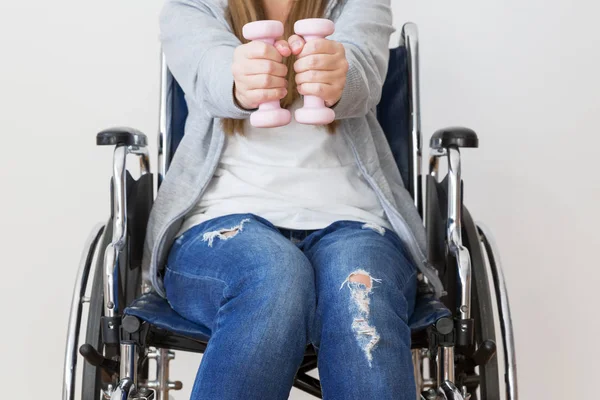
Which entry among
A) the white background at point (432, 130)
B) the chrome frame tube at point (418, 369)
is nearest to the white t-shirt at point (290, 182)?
the chrome frame tube at point (418, 369)

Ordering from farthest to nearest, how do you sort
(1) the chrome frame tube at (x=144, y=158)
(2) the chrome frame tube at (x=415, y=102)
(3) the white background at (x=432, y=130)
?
1. (3) the white background at (x=432, y=130)
2. (2) the chrome frame tube at (x=415, y=102)
3. (1) the chrome frame tube at (x=144, y=158)

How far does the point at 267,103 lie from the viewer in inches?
47.5

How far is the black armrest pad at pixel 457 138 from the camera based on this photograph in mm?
1450

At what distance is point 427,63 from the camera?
2246 mm

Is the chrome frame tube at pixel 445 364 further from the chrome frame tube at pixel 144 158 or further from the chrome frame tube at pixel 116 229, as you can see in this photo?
the chrome frame tube at pixel 144 158

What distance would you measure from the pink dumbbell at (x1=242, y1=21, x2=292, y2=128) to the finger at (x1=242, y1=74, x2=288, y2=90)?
26 mm

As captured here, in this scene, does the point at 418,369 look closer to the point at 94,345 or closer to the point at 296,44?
the point at 94,345

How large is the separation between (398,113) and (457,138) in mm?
323

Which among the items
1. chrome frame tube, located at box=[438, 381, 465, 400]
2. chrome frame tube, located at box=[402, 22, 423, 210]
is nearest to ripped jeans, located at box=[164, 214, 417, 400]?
chrome frame tube, located at box=[438, 381, 465, 400]

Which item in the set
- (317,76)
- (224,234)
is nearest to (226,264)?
(224,234)

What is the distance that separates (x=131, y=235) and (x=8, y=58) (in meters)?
0.89

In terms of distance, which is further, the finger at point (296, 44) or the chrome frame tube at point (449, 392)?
the chrome frame tube at point (449, 392)

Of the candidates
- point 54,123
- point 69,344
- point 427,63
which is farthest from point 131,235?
point 427,63

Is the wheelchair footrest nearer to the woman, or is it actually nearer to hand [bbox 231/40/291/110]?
the woman
